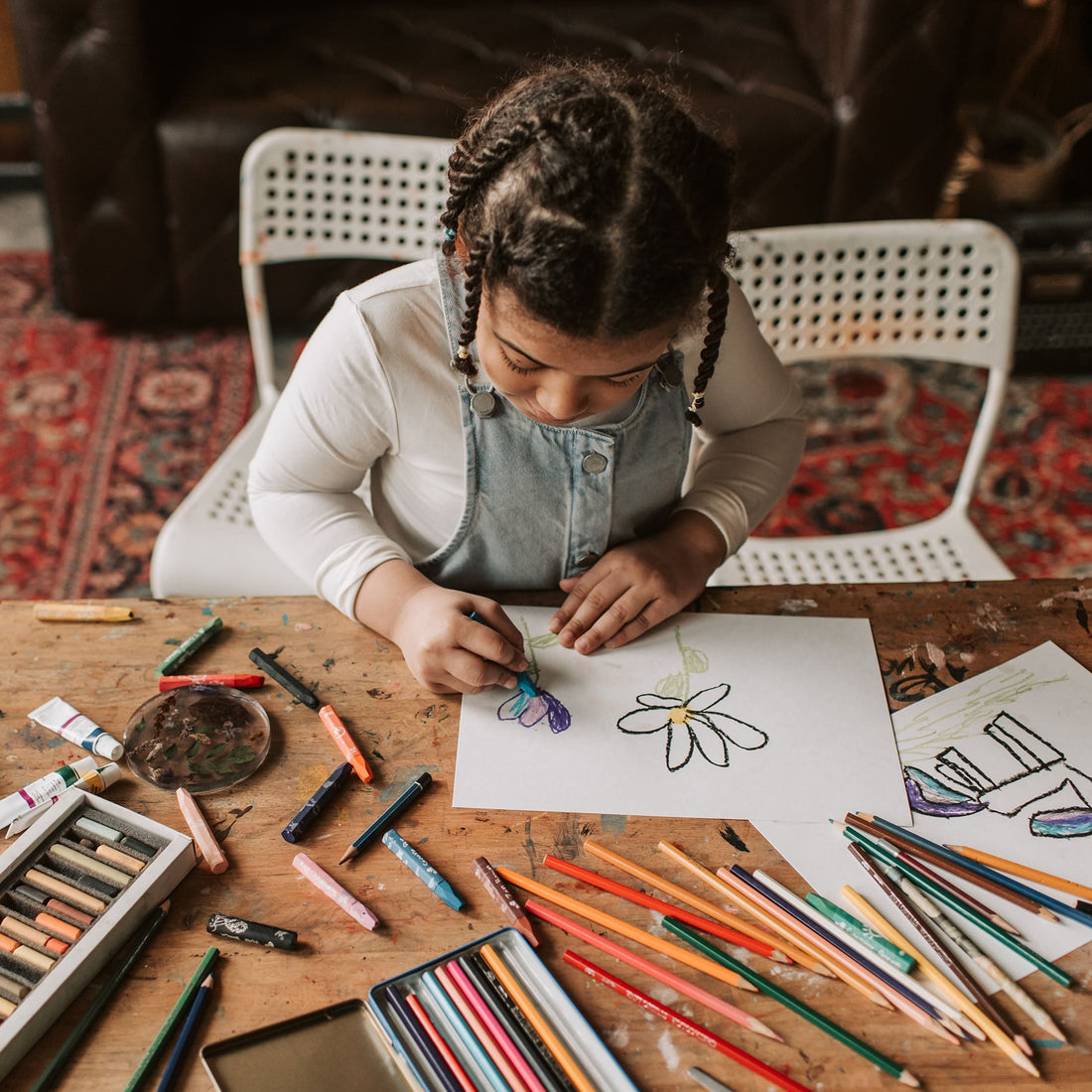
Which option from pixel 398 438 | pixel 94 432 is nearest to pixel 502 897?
pixel 398 438

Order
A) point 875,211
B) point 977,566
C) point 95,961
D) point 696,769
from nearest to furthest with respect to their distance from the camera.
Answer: point 95,961 → point 696,769 → point 977,566 → point 875,211

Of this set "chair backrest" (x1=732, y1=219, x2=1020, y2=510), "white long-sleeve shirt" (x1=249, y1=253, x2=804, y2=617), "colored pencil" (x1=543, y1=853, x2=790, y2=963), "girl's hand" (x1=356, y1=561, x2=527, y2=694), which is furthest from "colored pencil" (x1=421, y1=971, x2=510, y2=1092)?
"chair backrest" (x1=732, y1=219, x2=1020, y2=510)

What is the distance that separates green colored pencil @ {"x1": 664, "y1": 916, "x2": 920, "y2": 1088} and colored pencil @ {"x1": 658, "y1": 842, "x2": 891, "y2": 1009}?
26 millimetres

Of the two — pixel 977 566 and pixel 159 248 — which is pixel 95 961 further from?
pixel 159 248

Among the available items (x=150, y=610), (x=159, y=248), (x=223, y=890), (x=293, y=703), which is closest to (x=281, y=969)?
(x=223, y=890)

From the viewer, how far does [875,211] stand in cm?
206

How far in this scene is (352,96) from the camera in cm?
192

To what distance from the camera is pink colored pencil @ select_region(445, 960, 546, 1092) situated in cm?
54

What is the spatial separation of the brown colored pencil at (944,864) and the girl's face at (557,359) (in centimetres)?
32

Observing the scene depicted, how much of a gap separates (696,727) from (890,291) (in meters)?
0.62

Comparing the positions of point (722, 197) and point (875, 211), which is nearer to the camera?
point (722, 197)

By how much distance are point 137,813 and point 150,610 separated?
0.66 feet

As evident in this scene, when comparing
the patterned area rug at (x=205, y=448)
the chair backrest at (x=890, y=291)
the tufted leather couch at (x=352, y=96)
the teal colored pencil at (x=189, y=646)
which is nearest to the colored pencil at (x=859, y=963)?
the teal colored pencil at (x=189, y=646)

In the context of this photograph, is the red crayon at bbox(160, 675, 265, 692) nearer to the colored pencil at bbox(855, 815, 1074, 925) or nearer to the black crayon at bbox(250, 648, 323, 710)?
the black crayon at bbox(250, 648, 323, 710)
